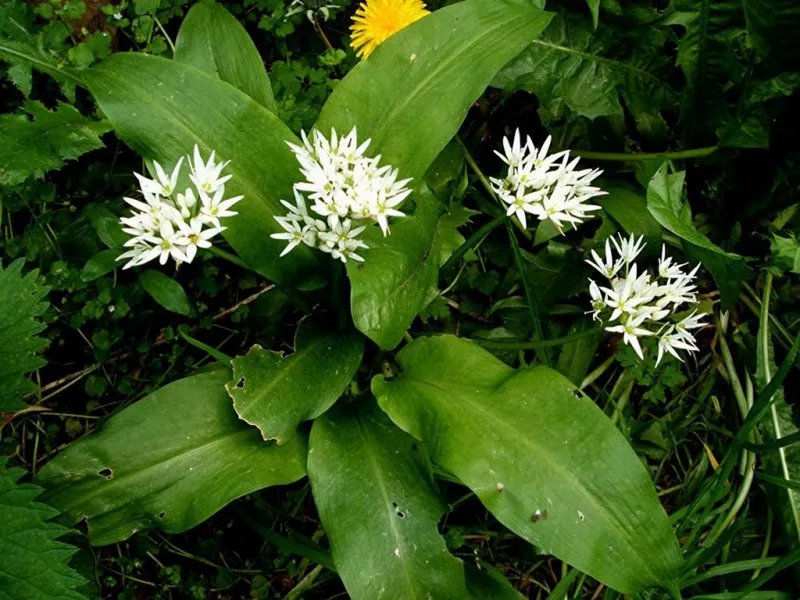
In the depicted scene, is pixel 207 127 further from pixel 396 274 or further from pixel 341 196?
pixel 396 274

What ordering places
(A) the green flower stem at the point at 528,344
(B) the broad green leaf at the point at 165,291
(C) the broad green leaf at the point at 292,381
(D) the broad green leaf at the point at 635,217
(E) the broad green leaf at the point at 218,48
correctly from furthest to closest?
(D) the broad green leaf at the point at 635,217 < (B) the broad green leaf at the point at 165,291 < (E) the broad green leaf at the point at 218,48 < (A) the green flower stem at the point at 528,344 < (C) the broad green leaf at the point at 292,381

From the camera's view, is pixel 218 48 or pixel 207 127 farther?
pixel 218 48

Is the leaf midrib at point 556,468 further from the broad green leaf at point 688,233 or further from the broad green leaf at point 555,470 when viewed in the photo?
the broad green leaf at point 688,233

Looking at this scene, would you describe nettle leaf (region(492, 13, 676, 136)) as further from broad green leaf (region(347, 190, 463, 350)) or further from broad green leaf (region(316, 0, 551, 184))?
broad green leaf (region(347, 190, 463, 350))

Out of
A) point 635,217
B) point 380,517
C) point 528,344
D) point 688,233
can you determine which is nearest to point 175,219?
point 380,517

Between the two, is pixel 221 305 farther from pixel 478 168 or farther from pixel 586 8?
pixel 586 8

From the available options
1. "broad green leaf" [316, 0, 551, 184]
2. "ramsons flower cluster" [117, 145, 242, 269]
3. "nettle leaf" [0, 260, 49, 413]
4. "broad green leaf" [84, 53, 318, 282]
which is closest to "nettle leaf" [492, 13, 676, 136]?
"broad green leaf" [316, 0, 551, 184]

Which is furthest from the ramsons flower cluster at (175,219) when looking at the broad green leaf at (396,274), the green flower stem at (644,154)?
the green flower stem at (644,154)
